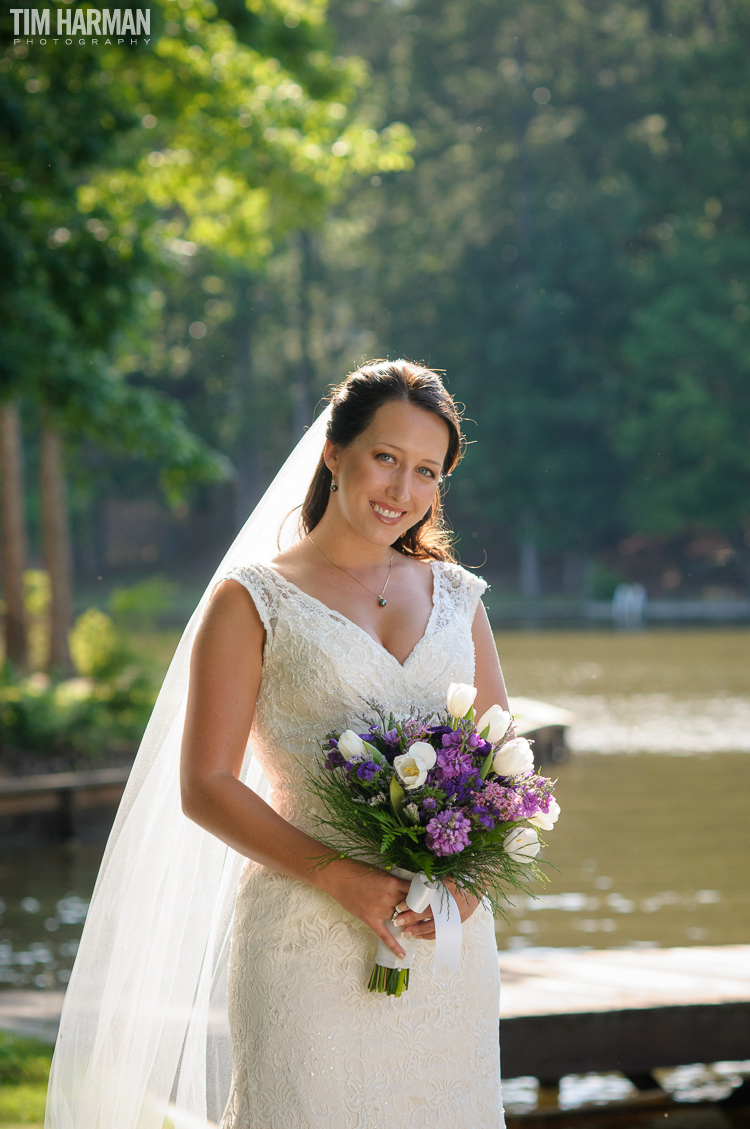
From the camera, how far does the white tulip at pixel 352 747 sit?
233cm

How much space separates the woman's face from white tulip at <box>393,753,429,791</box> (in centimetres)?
52

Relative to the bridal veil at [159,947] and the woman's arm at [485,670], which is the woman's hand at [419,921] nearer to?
the woman's arm at [485,670]

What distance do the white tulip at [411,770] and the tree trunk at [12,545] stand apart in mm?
13353

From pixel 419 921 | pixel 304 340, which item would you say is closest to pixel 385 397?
pixel 419 921

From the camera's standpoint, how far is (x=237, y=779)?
2.48m

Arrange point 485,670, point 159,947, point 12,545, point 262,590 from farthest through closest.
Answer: point 12,545 < point 159,947 < point 485,670 < point 262,590

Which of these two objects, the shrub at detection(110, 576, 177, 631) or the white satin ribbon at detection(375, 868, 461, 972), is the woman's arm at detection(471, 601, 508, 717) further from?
the shrub at detection(110, 576, 177, 631)

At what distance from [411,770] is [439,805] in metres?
0.08

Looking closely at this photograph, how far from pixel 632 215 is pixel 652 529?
9.83 meters

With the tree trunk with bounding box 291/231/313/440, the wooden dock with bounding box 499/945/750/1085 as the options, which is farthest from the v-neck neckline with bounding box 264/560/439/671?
the tree trunk with bounding box 291/231/313/440

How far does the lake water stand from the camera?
8469mm

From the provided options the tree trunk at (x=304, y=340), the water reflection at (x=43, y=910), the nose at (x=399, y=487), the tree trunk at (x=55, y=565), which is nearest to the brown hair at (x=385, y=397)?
the nose at (x=399, y=487)

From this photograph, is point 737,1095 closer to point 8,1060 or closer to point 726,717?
point 8,1060

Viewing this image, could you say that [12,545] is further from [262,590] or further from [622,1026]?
[262,590]
